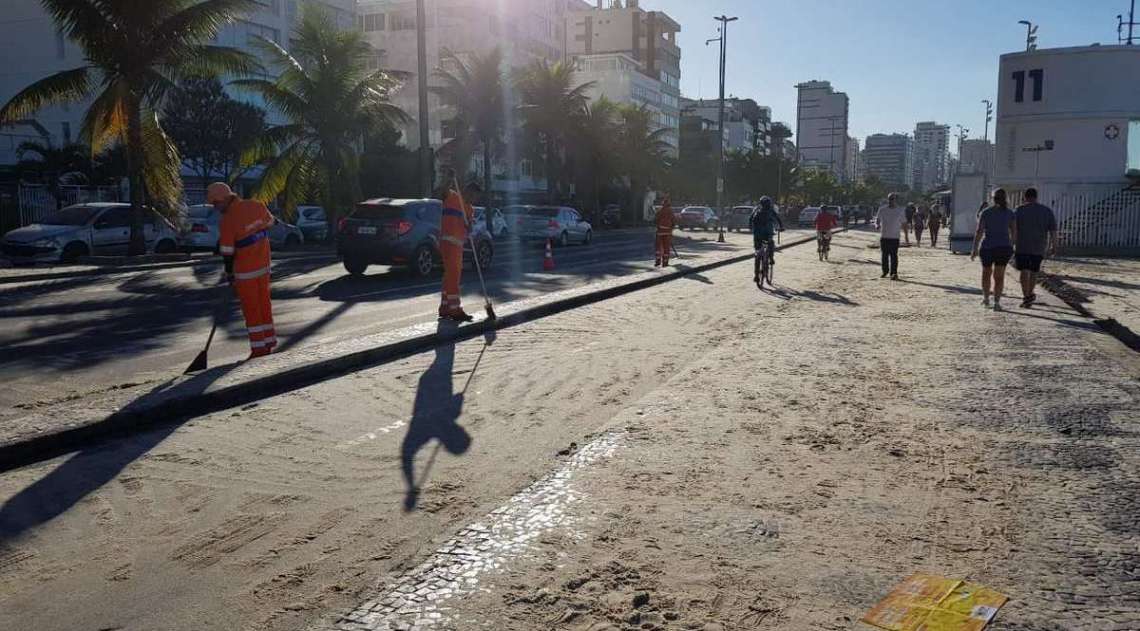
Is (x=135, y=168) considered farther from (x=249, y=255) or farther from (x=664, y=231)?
(x=249, y=255)

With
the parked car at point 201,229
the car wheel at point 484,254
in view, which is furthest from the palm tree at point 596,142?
the car wheel at point 484,254

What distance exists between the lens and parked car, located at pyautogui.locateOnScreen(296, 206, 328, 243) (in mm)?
33594

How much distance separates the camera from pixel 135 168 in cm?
2214

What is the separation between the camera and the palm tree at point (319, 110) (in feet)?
96.1

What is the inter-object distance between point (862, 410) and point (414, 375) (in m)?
3.83

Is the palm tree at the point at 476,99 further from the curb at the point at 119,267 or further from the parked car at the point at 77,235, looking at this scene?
the parked car at the point at 77,235

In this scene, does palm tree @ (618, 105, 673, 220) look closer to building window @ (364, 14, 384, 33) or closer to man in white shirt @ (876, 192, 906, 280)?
building window @ (364, 14, 384, 33)

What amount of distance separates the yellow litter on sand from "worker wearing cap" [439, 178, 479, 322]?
7855mm

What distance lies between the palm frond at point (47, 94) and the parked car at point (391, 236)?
8.79 meters

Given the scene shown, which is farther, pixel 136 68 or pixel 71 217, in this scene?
pixel 71 217

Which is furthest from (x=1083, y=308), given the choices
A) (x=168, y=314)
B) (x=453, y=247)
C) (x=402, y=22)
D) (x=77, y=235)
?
(x=402, y=22)

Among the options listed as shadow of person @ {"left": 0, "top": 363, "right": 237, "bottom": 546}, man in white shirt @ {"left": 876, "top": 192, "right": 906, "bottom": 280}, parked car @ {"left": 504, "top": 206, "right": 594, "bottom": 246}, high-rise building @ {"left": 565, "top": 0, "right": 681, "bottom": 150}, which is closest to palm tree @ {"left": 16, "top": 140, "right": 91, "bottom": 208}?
parked car @ {"left": 504, "top": 206, "right": 594, "bottom": 246}

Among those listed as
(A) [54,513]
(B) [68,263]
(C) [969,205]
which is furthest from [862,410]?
(C) [969,205]

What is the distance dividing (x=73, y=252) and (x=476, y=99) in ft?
73.4
